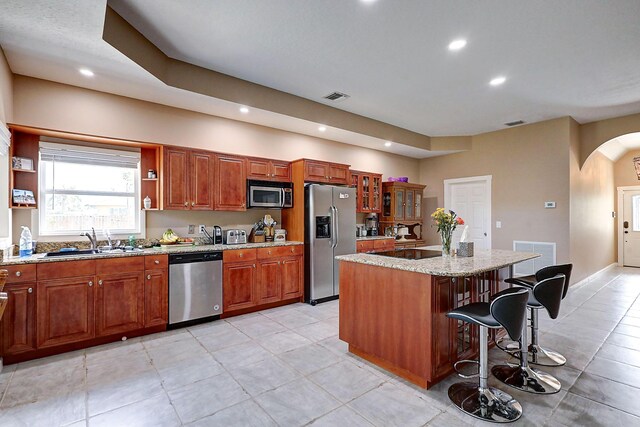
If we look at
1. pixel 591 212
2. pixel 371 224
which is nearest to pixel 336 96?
pixel 371 224

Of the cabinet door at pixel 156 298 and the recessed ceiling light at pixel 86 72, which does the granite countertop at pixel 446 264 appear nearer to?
the cabinet door at pixel 156 298

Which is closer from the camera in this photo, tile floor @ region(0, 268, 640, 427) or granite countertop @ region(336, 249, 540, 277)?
tile floor @ region(0, 268, 640, 427)

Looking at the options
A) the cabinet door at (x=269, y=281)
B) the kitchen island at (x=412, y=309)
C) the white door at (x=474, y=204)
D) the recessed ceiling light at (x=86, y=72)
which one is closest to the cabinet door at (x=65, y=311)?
the cabinet door at (x=269, y=281)

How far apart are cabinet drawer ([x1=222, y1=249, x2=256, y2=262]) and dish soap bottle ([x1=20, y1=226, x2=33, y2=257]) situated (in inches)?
74.6

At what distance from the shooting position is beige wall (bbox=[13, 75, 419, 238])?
325cm

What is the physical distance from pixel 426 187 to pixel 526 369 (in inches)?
211

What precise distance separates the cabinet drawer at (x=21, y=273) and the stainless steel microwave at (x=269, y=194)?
2414 mm

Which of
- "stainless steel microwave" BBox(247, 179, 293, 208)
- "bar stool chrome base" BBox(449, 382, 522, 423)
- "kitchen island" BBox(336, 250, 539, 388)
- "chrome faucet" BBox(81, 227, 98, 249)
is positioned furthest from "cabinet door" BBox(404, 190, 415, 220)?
"chrome faucet" BBox(81, 227, 98, 249)

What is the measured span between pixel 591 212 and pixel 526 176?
5.85 feet

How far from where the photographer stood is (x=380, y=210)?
6312 mm

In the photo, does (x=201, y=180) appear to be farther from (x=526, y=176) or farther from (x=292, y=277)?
(x=526, y=176)

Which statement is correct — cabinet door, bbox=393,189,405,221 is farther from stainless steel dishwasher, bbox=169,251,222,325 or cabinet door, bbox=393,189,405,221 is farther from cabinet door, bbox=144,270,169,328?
cabinet door, bbox=144,270,169,328

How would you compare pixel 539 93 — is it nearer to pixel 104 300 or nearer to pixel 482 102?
pixel 482 102

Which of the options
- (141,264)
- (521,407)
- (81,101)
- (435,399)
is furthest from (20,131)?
(521,407)
